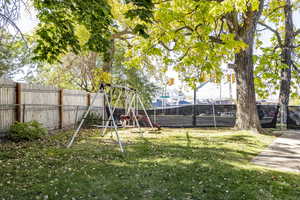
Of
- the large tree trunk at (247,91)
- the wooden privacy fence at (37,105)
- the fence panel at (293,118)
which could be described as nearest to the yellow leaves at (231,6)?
the large tree trunk at (247,91)

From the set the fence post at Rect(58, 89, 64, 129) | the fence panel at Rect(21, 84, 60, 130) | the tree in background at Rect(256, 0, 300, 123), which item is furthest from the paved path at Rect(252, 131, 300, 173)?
the fence post at Rect(58, 89, 64, 129)

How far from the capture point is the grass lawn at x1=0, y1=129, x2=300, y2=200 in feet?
10.9

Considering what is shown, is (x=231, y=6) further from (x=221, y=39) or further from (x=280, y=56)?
(x=280, y=56)

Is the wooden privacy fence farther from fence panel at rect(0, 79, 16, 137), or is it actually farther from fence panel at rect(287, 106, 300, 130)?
fence panel at rect(287, 106, 300, 130)

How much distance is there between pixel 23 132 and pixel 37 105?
1701mm

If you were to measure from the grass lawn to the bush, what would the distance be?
4.01ft

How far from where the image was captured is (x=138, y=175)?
13.5ft

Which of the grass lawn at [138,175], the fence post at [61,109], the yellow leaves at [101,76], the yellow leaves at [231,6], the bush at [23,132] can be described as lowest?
the grass lawn at [138,175]

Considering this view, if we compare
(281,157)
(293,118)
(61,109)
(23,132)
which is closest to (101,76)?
(61,109)

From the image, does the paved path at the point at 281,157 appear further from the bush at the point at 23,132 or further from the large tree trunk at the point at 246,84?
the bush at the point at 23,132

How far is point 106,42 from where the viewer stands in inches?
251

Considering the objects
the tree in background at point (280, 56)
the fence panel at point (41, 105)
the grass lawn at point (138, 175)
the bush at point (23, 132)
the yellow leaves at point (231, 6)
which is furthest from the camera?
the tree in background at point (280, 56)

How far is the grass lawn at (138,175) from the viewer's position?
333 cm

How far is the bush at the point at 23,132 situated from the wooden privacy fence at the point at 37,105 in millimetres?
273
